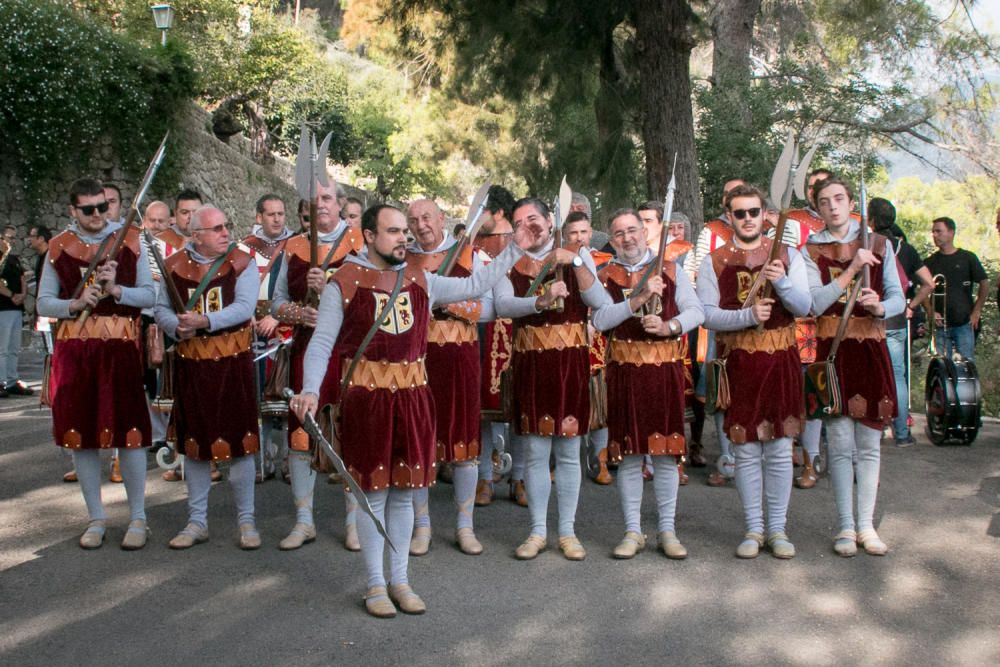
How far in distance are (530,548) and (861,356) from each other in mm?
2119

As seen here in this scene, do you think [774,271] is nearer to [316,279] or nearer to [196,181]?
[316,279]

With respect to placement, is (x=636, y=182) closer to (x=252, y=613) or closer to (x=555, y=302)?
(x=555, y=302)

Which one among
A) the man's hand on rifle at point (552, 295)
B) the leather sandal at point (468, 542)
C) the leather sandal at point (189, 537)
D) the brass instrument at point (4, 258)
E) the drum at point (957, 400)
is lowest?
the leather sandal at point (468, 542)

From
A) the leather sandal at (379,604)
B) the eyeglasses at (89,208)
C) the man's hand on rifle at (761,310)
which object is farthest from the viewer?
the eyeglasses at (89,208)

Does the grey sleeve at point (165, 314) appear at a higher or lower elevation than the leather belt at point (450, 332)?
higher

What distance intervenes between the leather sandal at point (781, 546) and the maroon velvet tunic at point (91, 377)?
11.5 ft

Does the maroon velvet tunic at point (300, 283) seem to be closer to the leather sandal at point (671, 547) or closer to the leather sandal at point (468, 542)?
the leather sandal at point (468, 542)

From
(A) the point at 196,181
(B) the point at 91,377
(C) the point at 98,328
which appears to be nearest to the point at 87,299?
(C) the point at 98,328

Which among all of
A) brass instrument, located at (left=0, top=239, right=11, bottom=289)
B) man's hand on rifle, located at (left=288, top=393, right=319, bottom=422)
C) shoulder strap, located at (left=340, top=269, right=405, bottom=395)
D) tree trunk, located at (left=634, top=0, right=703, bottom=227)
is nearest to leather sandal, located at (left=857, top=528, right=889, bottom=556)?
shoulder strap, located at (left=340, top=269, right=405, bottom=395)

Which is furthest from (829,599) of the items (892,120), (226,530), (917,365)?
(892,120)

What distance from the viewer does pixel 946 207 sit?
1326 inches

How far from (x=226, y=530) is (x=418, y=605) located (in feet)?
6.44

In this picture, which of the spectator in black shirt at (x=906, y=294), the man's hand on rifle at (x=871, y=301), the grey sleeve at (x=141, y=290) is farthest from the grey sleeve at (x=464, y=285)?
the spectator in black shirt at (x=906, y=294)

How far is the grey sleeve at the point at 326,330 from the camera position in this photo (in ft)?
16.0
